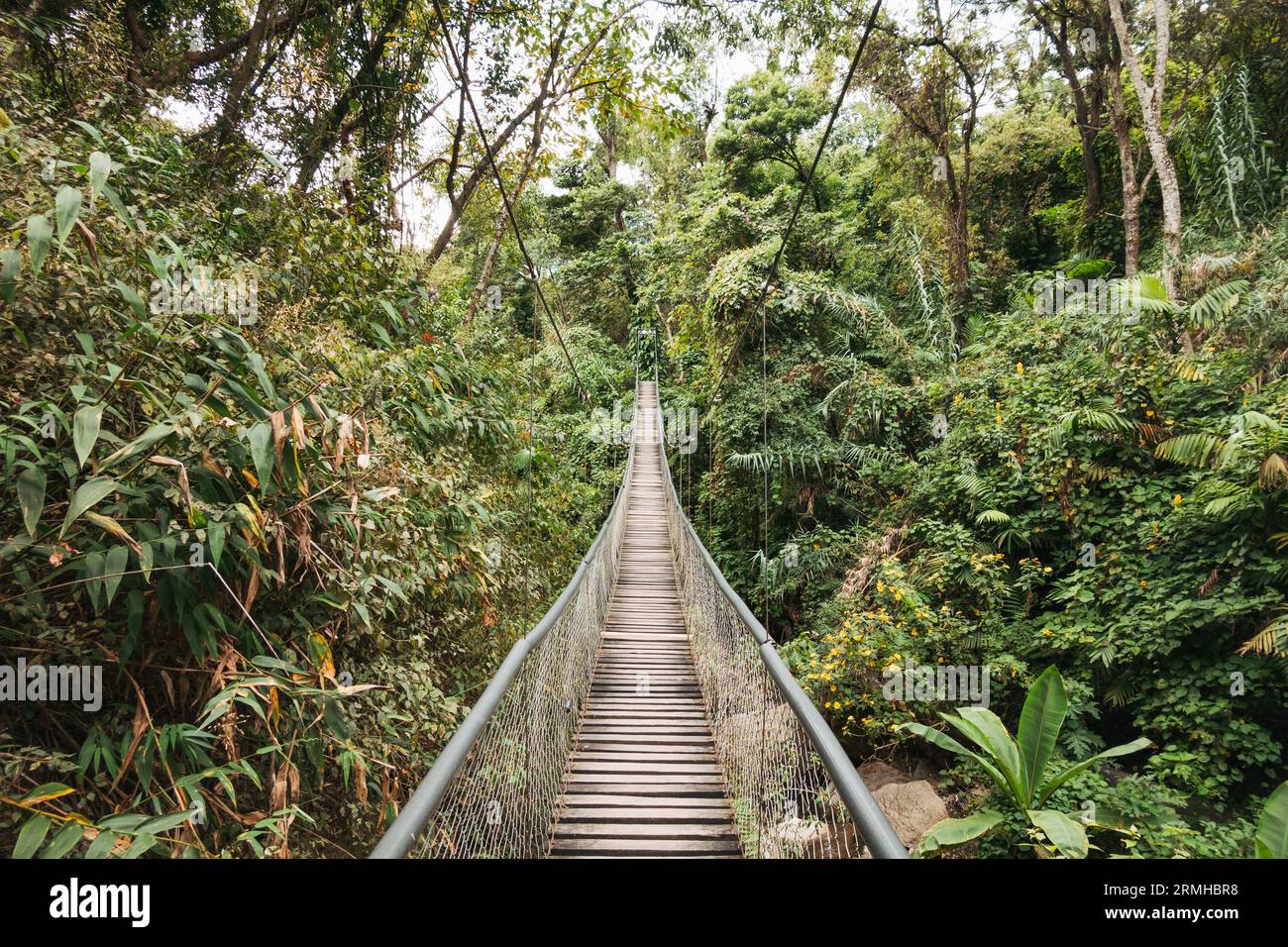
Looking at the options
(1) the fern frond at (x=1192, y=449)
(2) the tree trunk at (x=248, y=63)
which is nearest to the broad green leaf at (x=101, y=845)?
(2) the tree trunk at (x=248, y=63)

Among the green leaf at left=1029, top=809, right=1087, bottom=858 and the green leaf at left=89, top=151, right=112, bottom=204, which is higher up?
A: the green leaf at left=89, top=151, right=112, bottom=204

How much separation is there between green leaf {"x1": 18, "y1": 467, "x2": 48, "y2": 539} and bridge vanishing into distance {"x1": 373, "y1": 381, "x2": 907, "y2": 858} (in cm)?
98

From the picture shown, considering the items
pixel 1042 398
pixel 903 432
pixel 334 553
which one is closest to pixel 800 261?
pixel 903 432

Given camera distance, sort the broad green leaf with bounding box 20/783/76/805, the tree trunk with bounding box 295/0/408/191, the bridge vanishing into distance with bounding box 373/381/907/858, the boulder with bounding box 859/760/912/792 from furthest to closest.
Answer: the boulder with bounding box 859/760/912/792, the tree trunk with bounding box 295/0/408/191, the bridge vanishing into distance with bounding box 373/381/907/858, the broad green leaf with bounding box 20/783/76/805

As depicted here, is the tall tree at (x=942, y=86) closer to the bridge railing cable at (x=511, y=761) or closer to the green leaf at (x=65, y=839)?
the bridge railing cable at (x=511, y=761)

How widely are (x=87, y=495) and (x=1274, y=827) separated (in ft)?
12.2

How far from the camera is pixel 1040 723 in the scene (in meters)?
3.14

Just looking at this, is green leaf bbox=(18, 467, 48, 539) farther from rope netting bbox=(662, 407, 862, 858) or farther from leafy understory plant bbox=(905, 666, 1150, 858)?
leafy understory plant bbox=(905, 666, 1150, 858)

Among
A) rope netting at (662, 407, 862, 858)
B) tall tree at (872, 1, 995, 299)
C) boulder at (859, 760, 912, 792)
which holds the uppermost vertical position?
tall tree at (872, 1, 995, 299)

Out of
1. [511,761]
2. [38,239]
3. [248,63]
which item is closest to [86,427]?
[38,239]

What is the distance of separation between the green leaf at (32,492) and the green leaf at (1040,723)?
3895 mm

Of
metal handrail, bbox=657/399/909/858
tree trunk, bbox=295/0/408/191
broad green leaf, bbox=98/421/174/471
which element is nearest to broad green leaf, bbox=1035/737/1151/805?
metal handrail, bbox=657/399/909/858

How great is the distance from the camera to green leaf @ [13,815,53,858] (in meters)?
1.01
